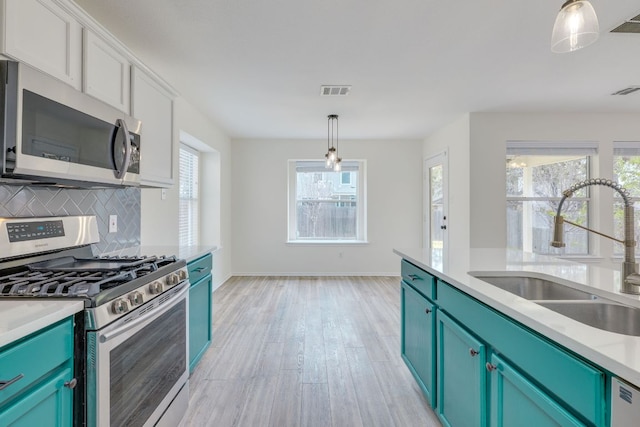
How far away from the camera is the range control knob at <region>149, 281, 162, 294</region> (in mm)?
1534

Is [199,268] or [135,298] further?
[199,268]

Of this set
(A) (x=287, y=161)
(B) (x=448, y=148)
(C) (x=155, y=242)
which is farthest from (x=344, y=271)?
(C) (x=155, y=242)

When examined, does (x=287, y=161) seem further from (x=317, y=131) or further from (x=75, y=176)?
(x=75, y=176)

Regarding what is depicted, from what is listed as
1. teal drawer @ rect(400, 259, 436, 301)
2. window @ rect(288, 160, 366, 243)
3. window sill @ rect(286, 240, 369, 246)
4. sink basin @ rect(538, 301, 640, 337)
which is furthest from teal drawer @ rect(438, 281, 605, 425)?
window @ rect(288, 160, 366, 243)

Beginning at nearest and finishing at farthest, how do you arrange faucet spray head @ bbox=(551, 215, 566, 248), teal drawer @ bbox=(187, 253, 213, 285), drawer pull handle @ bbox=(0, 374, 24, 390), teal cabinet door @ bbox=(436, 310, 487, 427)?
drawer pull handle @ bbox=(0, 374, 24, 390)
teal cabinet door @ bbox=(436, 310, 487, 427)
faucet spray head @ bbox=(551, 215, 566, 248)
teal drawer @ bbox=(187, 253, 213, 285)

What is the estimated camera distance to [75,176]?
1.46m

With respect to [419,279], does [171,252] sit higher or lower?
higher

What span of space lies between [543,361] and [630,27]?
257cm

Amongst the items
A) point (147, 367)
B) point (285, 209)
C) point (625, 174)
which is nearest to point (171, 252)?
point (147, 367)

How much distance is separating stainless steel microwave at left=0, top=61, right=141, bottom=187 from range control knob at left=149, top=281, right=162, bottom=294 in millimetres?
595

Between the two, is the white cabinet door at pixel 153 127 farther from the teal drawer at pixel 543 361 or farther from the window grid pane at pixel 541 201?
the window grid pane at pixel 541 201

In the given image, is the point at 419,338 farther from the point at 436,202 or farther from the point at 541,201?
the point at 436,202

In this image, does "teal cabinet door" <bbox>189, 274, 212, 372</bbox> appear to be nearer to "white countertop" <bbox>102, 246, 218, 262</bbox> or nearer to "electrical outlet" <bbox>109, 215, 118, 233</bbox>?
"white countertop" <bbox>102, 246, 218, 262</bbox>

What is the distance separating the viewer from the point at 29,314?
100 centimetres
